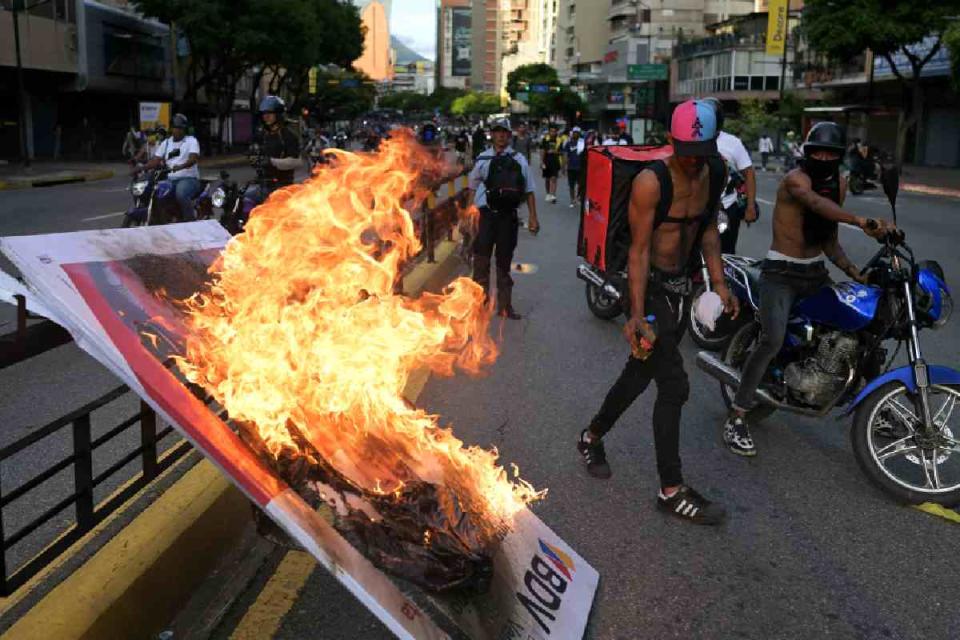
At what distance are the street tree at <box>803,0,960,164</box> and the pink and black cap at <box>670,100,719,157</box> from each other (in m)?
33.4

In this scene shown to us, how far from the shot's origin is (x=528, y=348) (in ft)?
26.4

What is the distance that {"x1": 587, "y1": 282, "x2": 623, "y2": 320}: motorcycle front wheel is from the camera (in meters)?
8.95

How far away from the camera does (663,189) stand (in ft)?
14.0

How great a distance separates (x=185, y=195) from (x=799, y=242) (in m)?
9.40

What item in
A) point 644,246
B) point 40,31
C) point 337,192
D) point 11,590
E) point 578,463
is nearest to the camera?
point 11,590

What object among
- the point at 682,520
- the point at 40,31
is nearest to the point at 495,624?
the point at 682,520

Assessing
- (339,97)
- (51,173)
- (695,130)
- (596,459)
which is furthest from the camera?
(339,97)

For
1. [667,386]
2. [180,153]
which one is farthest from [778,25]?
[667,386]

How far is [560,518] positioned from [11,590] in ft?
7.82

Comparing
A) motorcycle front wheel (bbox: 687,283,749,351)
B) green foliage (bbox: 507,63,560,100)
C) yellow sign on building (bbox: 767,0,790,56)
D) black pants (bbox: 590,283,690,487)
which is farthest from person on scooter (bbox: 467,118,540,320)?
green foliage (bbox: 507,63,560,100)

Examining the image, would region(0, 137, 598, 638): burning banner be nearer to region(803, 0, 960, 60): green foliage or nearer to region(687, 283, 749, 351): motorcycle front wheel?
region(687, 283, 749, 351): motorcycle front wheel

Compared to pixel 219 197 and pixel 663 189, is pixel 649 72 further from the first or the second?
pixel 663 189

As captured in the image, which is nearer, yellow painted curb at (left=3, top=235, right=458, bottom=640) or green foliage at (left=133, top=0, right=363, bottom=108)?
yellow painted curb at (left=3, top=235, right=458, bottom=640)

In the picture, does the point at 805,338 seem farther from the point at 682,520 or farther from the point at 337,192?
the point at 337,192
